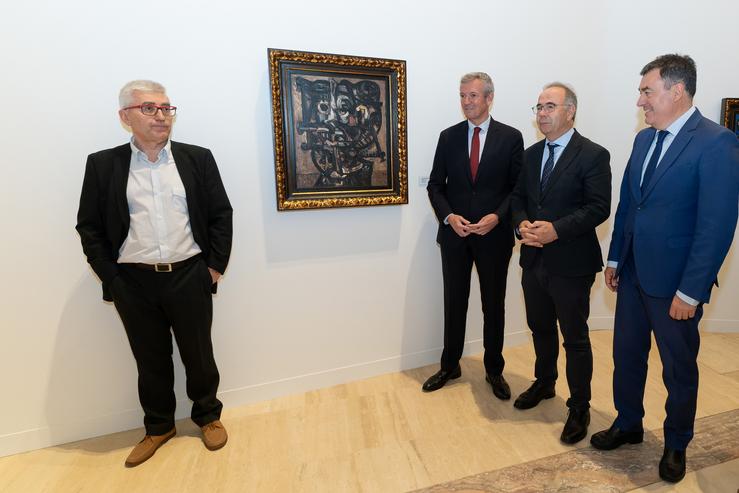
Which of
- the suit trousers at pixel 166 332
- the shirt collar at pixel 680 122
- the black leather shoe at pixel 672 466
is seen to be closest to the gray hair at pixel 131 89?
the suit trousers at pixel 166 332

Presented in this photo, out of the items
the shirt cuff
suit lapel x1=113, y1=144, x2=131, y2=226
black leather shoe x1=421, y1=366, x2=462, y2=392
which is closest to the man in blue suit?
the shirt cuff

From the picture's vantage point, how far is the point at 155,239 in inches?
88.7

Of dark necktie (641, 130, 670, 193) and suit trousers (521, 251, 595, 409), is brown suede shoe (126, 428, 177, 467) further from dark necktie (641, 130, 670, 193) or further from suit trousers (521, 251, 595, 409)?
dark necktie (641, 130, 670, 193)

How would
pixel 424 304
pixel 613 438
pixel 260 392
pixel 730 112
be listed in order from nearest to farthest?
pixel 613 438, pixel 260 392, pixel 424 304, pixel 730 112

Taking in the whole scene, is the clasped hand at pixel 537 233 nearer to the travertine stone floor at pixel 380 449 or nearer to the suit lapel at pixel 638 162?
the suit lapel at pixel 638 162

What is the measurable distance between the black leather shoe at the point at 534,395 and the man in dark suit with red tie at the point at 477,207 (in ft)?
0.39

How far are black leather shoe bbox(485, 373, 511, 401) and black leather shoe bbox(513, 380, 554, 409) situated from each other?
87 mm

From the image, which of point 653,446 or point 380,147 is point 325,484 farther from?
point 380,147

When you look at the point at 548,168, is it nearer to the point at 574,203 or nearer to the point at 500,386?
the point at 574,203

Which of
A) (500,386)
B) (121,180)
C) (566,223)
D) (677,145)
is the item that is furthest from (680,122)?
(121,180)

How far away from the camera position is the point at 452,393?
9.83 ft

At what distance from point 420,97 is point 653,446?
2570 mm

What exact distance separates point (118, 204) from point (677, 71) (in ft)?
8.93

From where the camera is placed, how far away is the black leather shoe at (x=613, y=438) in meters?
2.33
